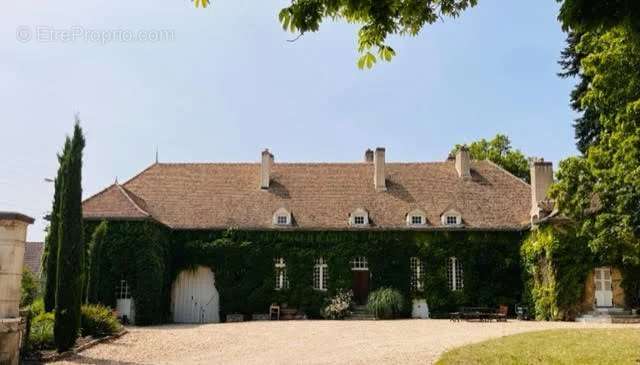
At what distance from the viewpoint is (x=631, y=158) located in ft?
59.5

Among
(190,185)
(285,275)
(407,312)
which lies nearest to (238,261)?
(285,275)

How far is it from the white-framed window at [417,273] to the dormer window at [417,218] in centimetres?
166

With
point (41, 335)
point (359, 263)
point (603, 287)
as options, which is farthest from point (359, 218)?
point (41, 335)

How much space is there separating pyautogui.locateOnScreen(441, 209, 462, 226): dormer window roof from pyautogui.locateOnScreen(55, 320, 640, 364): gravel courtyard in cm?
815

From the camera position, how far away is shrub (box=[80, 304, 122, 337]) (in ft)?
57.4

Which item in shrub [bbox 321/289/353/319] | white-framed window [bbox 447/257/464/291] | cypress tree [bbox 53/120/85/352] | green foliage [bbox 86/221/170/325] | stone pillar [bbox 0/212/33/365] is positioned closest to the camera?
stone pillar [bbox 0/212/33/365]

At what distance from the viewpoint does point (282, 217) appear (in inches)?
1131

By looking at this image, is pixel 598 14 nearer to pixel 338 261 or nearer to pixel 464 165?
pixel 338 261

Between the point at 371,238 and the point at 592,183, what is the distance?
415 inches

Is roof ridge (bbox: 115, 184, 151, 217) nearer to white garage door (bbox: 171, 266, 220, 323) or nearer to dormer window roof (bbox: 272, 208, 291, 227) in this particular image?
white garage door (bbox: 171, 266, 220, 323)

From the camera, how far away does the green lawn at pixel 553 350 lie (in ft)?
38.4

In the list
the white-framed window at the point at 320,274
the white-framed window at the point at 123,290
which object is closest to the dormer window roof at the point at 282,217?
the white-framed window at the point at 320,274

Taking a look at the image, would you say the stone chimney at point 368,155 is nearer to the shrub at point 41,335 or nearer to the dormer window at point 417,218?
the dormer window at point 417,218


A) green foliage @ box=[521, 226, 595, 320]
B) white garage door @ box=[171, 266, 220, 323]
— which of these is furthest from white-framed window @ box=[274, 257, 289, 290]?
green foliage @ box=[521, 226, 595, 320]
